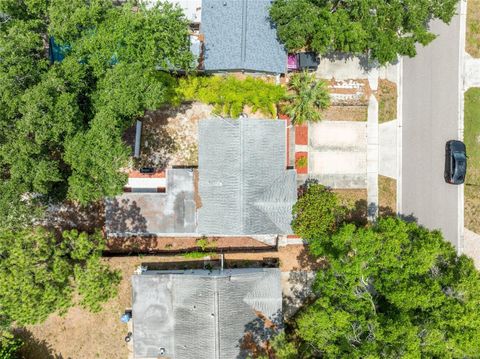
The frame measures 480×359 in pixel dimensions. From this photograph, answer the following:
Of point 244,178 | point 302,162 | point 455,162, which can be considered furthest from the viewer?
point 302,162

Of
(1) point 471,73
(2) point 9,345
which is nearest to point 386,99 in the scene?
(1) point 471,73

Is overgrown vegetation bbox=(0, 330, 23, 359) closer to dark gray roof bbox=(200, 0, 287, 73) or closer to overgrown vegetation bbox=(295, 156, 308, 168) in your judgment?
overgrown vegetation bbox=(295, 156, 308, 168)

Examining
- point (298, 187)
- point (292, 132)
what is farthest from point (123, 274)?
point (292, 132)

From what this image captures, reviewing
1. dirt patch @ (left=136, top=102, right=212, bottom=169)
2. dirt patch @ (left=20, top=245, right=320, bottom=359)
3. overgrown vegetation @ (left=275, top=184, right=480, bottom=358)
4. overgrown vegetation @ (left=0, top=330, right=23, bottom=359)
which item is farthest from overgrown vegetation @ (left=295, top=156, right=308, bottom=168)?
overgrown vegetation @ (left=0, top=330, right=23, bottom=359)

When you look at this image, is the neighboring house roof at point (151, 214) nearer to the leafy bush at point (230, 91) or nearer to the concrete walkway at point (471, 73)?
the leafy bush at point (230, 91)

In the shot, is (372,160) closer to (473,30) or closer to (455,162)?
(455,162)
